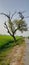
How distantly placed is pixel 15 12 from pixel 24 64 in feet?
102

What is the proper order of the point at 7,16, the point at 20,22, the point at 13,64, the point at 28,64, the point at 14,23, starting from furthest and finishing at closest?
the point at 14,23 → the point at 20,22 → the point at 7,16 → the point at 28,64 → the point at 13,64

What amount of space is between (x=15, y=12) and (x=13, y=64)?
31701 mm

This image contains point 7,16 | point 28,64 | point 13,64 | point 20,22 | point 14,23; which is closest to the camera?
point 13,64

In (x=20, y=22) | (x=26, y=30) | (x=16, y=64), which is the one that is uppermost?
(x=16, y=64)

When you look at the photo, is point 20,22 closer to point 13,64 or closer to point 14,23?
point 14,23

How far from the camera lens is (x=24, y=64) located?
33.2 ft

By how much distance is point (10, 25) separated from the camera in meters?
52.8

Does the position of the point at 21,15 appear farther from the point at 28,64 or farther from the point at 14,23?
the point at 28,64

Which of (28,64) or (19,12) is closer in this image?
(28,64)

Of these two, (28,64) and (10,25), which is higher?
(28,64)

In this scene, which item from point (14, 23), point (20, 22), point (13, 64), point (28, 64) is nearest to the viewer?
point (13, 64)

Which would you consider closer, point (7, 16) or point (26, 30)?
point (7, 16)

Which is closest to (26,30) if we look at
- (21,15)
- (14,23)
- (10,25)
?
(14,23)

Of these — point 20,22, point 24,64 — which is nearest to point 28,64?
point 24,64
